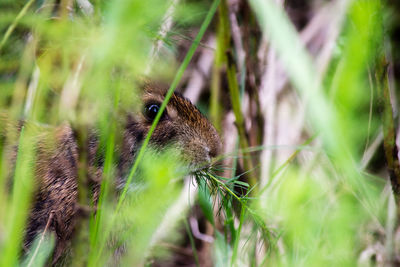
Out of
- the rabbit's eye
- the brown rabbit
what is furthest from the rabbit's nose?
the rabbit's eye

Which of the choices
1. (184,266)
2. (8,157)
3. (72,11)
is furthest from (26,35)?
(184,266)

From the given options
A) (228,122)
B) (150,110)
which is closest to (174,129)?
(150,110)

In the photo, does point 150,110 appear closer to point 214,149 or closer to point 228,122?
point 214,149

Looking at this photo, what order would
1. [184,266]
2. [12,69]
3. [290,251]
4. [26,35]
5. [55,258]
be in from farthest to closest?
[184,266] → [12,69] → [26,35] → [55,258] → [290,251]

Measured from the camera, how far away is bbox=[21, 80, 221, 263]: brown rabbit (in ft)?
4.80

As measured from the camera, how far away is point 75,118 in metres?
1.43

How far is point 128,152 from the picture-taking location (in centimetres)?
151

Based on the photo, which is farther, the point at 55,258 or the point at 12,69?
the point at 12,69

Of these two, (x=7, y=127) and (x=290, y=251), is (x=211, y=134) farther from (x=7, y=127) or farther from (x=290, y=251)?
(x=7, y=127)

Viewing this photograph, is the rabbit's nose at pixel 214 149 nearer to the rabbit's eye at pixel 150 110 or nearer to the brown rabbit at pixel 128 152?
the brown rabbit at pixel 128 152

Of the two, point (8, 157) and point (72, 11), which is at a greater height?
point (72, 11)

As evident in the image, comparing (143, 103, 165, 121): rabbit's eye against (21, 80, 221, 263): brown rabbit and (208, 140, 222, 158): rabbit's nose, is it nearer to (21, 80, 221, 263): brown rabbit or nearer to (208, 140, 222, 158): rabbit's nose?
(21, 80, 221, 263): brown rabbit

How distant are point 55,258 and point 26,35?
45.1 inches

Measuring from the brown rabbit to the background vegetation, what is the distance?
0.15 feet
